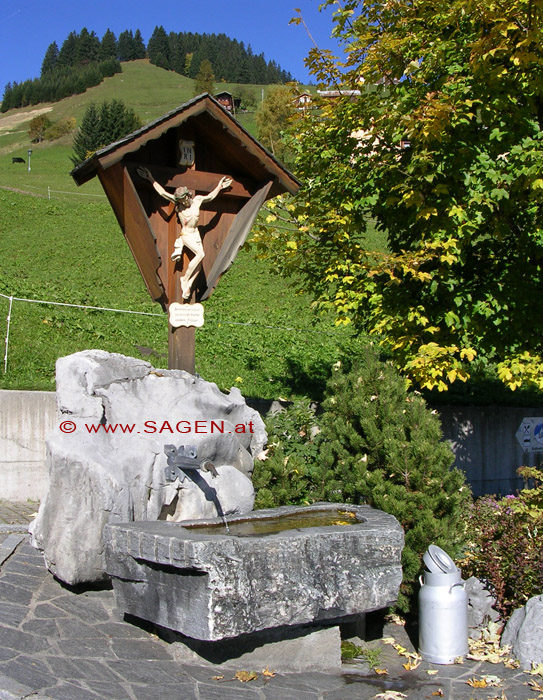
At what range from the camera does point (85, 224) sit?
1120 inches

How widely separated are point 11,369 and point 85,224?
19.4 meters

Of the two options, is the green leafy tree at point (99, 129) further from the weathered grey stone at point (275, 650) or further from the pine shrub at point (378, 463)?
the weathered grey stone at point (275, 650)

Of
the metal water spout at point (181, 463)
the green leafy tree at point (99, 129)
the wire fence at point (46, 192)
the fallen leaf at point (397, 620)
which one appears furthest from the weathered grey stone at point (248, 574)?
the green leafy tree at point (99, 129)

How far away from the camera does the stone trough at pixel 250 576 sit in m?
4.62

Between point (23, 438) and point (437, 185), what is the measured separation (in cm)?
544

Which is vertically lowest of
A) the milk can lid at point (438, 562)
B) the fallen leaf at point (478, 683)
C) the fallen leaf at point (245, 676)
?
the fallen leaf at point (478, 683)

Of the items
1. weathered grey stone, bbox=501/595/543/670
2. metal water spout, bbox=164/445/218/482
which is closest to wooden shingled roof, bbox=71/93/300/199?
metal water spout, bbox=164/445/218/482

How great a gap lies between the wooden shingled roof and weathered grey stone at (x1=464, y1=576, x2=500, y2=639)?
4370mm

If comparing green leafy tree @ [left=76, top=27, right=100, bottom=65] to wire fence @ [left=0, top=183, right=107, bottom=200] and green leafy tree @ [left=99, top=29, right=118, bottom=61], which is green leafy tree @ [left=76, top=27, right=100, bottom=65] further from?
wire fence @ [left=0, top=183, right=107, bottom=200]

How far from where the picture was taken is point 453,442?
9.73m

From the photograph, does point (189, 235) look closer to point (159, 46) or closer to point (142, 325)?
point (142, 325)

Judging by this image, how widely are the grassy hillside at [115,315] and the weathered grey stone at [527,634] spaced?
5.06 meters

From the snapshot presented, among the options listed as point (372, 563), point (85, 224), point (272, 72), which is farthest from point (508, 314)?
point (272, 72)

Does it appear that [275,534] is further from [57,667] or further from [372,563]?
[57,667]
